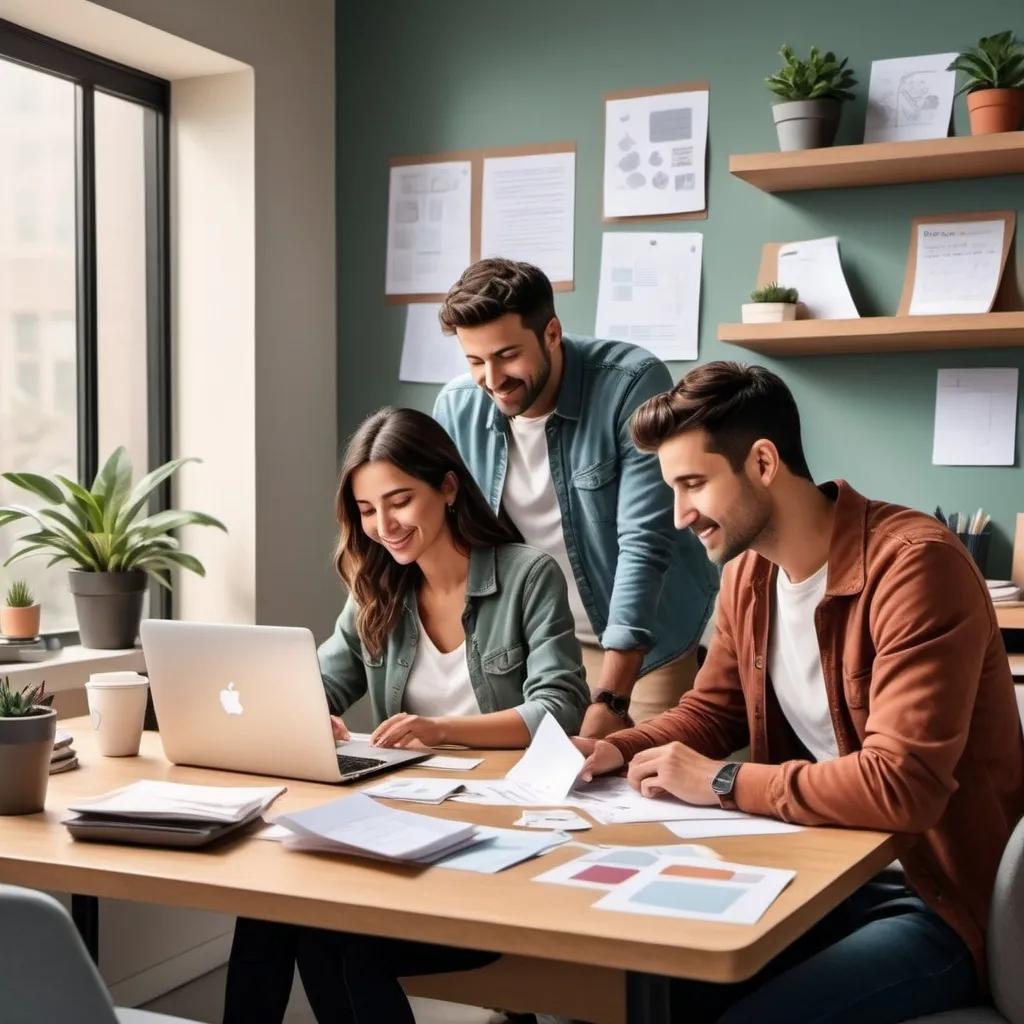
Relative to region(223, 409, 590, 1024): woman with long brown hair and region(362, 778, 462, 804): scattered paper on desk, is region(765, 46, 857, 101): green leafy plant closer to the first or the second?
region(223, 409, 590, 1024): woman with long brown hair

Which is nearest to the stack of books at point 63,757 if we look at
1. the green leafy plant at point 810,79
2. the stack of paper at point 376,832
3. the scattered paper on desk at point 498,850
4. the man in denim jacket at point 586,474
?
the stack of paper at point 376,832

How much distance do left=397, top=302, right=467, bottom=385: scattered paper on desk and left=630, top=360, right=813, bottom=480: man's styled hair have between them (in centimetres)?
186

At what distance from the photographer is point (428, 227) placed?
12.3 ft

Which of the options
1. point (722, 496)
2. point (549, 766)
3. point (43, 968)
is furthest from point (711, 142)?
point (43, 968)

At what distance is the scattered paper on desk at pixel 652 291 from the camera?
340 centimetres

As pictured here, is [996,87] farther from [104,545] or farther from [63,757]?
[63,757]

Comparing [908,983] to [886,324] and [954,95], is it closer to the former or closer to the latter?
[886,324]

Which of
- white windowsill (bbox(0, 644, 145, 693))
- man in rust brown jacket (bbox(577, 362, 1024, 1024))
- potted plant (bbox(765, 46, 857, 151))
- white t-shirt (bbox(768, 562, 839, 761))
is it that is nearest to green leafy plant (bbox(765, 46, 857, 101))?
potted plant (bbox(765, 46, 857, 151))

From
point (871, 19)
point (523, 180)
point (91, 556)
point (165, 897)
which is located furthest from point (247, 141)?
point (165, 897)

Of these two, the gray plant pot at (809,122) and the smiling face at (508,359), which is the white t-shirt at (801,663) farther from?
the gray plant pot at (809,122)

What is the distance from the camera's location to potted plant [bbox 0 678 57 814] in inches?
68.4

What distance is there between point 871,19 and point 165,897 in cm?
259

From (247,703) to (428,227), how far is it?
2083 mm

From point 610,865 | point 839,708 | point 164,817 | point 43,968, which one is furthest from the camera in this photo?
point 839,708
